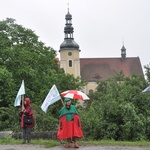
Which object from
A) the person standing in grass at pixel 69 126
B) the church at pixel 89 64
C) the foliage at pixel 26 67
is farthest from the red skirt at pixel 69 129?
the church at pixel 89 64

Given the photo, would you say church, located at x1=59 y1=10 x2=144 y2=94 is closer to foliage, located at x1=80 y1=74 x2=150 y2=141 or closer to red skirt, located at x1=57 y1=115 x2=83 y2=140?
foliage, located at x1=80 y1=74 x2=150 y2=141

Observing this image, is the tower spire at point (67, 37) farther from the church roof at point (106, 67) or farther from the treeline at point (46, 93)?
the treeline at point (46, 93)

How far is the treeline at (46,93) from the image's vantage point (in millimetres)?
13062

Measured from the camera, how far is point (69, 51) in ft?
257

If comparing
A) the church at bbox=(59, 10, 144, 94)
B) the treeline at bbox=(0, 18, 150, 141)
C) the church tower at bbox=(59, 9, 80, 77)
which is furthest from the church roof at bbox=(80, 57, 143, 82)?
the treeline at bbox=(0, 18, 150, 141)

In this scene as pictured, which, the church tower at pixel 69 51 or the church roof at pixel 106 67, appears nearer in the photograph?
the church tower at pixel 69 51

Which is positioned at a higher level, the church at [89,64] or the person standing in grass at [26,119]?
the church at [89,64]

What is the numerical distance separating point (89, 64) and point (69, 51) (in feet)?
27.1

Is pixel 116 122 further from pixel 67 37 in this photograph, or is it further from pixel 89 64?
pixel 89 64

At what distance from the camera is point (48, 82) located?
3159cm

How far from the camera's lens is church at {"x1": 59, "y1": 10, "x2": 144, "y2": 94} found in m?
77.9

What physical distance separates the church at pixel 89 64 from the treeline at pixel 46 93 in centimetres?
2575

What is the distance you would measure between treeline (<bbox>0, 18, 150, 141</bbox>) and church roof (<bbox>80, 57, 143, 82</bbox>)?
29616 mm

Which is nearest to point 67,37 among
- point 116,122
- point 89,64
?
point 89,64
